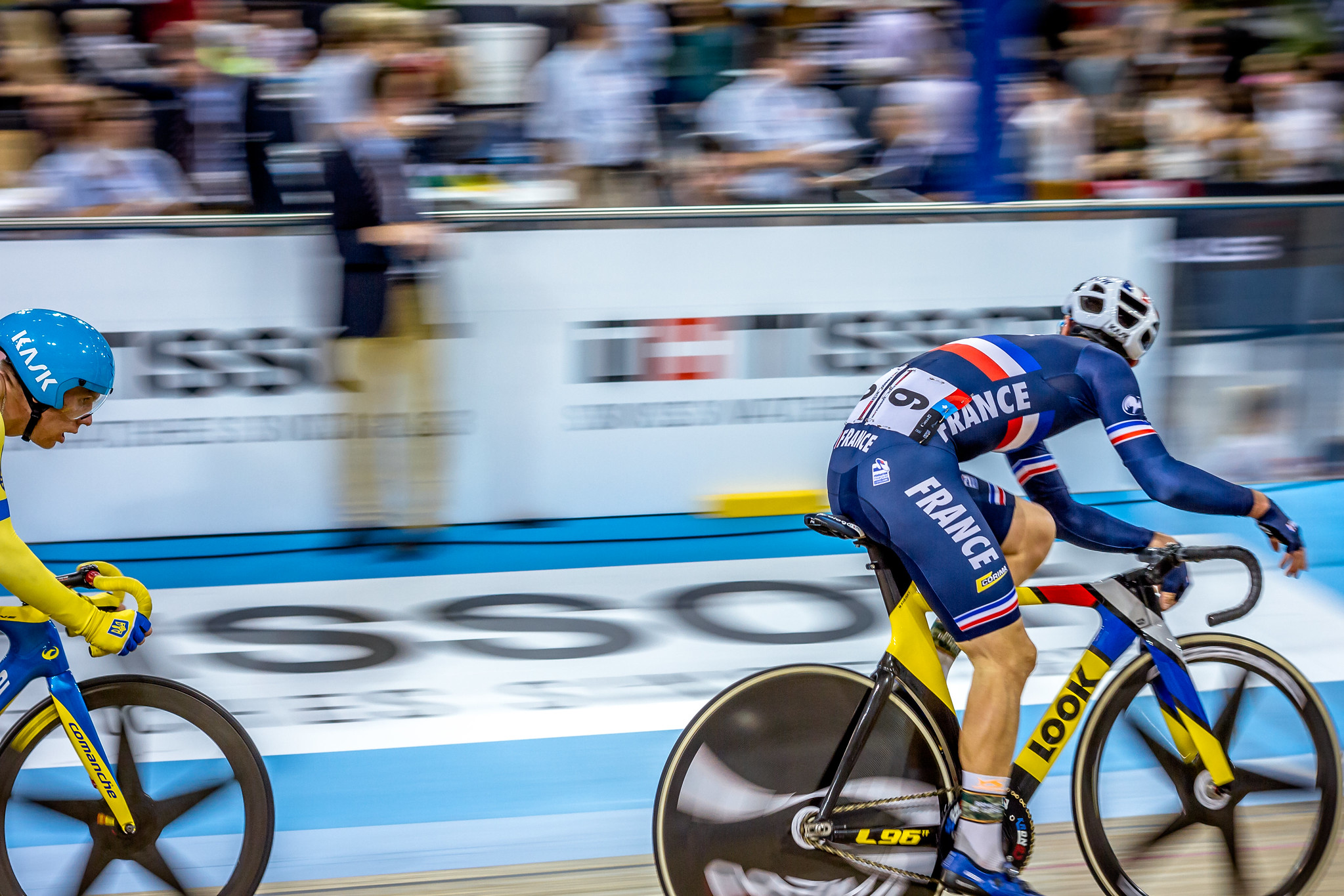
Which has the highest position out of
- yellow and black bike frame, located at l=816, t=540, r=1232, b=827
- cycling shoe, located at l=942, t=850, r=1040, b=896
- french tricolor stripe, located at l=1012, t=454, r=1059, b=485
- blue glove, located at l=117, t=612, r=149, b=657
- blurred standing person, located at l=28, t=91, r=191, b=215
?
blurred standing person, located at l=28, t=91, r=191, b=215

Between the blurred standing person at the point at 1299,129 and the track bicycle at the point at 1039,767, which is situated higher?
the blurred standing person at the point at 1299,129

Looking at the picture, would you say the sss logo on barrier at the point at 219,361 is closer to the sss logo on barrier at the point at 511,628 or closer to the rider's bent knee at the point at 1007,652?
the sss logo on barrier at the point at 511,628

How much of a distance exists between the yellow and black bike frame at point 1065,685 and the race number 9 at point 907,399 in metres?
0.35

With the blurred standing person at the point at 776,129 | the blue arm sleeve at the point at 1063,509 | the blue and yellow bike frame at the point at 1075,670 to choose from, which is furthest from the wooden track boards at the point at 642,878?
the blurred standing person at the point at 776,129

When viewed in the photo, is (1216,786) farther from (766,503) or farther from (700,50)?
(700,50)

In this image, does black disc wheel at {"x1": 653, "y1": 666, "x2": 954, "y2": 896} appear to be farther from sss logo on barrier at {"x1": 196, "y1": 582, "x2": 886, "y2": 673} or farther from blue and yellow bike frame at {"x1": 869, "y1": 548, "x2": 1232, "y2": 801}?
sss logo on barrier at {"x1": 196, "y1": 582, "x2": 886, "y2": 673}

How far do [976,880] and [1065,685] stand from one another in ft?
1.55

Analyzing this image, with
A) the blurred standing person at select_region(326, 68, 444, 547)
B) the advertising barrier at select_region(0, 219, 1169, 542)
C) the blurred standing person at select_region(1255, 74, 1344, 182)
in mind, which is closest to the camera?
the blurred standing person at select_region(326, 68, 444, 547)

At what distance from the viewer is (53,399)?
2.49 metres

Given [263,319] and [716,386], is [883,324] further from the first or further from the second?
[263,319]

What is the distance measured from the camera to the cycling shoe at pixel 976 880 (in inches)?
105

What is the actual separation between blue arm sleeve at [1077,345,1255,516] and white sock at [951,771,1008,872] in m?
0.71

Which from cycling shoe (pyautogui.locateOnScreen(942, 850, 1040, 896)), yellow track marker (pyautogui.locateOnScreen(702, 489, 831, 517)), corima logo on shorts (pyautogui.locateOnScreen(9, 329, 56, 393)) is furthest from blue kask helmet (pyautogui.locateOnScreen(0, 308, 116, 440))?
yellow track marker (pyautogui.locateOnScreen(702, 489, 831, 517))

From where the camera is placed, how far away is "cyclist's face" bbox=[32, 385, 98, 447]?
8.36ft
